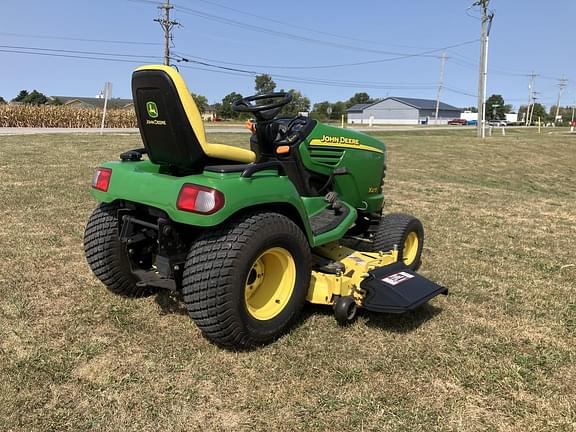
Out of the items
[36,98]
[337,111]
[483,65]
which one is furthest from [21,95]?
[483,65]

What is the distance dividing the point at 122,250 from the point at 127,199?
503 mm

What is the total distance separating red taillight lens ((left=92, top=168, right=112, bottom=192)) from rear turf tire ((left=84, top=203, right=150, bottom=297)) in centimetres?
20

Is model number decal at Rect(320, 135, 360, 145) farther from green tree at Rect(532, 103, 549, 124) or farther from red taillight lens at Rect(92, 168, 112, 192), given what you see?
green tree at Rect(532, 103, 549, 124)

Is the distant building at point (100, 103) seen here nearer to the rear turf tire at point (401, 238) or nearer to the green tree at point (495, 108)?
the rear turf tire at point (401, 238)

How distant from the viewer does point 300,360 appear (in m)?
2.78

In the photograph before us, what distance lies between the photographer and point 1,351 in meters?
2.76

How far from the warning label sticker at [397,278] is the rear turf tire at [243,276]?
2.05 ft

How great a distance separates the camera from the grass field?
91.4 inches

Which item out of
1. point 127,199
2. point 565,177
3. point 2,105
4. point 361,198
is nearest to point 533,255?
point 361,198

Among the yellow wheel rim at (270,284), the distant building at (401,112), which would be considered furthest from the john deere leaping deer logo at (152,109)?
the distant building at (401,112)

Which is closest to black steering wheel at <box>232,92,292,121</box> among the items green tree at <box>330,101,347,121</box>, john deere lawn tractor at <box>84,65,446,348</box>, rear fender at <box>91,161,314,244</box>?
john deere lawn tractor at <box>84,65,446,348</box>

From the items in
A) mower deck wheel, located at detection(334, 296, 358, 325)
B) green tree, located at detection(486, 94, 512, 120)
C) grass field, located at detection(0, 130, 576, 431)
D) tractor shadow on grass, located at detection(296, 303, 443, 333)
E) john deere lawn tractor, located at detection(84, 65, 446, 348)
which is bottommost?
grass field, located at detection(0, 130, 576, 431)

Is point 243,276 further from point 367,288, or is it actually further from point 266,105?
point 266,105

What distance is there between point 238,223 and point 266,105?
101cm
